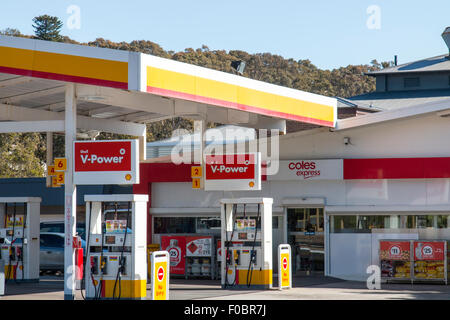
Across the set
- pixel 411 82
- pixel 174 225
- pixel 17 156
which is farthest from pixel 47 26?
pixel 174 225

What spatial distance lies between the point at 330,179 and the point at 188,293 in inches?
275

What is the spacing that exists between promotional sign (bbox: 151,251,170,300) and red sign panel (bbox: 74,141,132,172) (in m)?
2.28

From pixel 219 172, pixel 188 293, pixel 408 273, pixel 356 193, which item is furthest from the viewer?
pixel 356 193

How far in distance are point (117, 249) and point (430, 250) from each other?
32.2 ft

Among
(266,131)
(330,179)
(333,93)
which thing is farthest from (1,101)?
(333,93)

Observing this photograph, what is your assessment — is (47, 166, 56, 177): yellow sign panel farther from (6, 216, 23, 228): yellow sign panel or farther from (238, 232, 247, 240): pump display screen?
(238, 232, 247, 240): pump display screen

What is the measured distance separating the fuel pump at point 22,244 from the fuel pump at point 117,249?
6.11 m

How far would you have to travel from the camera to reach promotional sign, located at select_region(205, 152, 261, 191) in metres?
20.9

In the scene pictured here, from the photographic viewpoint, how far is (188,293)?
19422 millimetres

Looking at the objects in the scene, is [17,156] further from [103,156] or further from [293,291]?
[103,156]

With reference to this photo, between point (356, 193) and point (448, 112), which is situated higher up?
point (448, 112)

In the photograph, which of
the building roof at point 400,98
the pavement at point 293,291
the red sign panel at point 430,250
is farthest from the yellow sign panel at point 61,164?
the building roof at point 400,98

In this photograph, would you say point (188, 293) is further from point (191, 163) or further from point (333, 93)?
point (333, 93)
